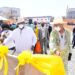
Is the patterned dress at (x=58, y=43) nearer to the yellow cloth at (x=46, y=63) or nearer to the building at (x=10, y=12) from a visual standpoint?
the yellow cloth at (x=46, y=63)

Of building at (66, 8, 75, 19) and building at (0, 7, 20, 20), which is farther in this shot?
building at (0, 7, 20, 20)

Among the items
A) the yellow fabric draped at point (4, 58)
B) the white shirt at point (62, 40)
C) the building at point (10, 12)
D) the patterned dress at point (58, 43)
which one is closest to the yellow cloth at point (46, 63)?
the yellow fabric draped at point (4, 58)

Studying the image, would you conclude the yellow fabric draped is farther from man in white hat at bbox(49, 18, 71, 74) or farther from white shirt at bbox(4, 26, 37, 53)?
white shirt at bbox(4, 26, 37, 53)

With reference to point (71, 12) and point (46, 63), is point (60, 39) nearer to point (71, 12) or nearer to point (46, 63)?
point (46, 63)

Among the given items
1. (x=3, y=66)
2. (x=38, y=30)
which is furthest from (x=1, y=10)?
(x=3, y=66)

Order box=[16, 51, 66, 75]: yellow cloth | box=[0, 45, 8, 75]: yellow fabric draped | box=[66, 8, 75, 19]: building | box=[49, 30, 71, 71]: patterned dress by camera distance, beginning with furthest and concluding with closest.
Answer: box=[66, 8, 75, 19]: building < box=[49, 30, 71, 71]: patterned dress < box=[0, 45, 8, 75]: yellow fabric draped < box=[16, 51, 66, 75]: yellow cloth

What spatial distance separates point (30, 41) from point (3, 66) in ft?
13.8

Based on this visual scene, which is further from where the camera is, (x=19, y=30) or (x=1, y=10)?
(x=1, y=10)

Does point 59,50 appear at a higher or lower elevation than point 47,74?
lower

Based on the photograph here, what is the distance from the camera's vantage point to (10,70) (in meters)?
2.96

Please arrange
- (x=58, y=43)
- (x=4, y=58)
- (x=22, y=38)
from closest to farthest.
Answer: (x=4, y=58) → (x=58, y=43) → (x=22, y=38)

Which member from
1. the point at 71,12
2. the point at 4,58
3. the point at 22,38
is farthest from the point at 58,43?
the point at 71,12

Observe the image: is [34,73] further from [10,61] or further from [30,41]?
[30,41]

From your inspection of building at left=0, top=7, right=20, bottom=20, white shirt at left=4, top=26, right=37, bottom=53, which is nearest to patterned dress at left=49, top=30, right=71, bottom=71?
white shirt at left=4, top=26, right=37, bottom=53
